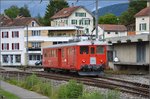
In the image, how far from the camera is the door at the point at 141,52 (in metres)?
42.6

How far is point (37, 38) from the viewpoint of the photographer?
92.9 meters

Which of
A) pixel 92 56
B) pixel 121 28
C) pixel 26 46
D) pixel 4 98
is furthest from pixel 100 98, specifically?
pixel 121 28

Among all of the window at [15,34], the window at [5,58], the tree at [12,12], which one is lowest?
the window at [5,58]

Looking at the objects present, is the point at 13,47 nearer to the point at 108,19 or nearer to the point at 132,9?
the point at 132,9

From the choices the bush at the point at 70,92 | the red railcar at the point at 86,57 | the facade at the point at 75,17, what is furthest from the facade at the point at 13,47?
the bush at the point at 70,92

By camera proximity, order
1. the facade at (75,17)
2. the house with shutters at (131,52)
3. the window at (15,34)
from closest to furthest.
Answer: the house with shutters at (131,52) < the window at (15,34) < the facade at (75,17)

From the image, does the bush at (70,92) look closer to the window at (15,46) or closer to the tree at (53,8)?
the window at (15,46)

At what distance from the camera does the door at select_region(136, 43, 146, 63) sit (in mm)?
42594

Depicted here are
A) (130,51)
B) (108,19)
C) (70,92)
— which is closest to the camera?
(70,92)

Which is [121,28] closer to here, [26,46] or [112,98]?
[26,46]

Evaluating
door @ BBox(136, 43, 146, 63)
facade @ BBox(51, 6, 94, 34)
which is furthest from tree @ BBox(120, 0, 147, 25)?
door @ BBox(136, 43, 146, 63)

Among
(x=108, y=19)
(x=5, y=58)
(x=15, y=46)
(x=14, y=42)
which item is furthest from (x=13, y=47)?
(x=108, y=19)

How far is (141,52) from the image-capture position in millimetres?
43219

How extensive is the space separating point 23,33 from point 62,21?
17.6 metres
